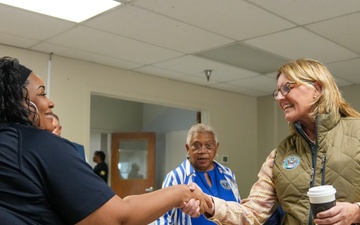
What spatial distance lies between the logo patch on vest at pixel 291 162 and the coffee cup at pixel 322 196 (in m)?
0.28

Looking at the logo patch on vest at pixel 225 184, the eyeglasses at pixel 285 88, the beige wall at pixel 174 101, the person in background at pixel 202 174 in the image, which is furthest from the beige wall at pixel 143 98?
the eyeglasses at pixel 285 88

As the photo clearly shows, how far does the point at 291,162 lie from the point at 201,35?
1998mm

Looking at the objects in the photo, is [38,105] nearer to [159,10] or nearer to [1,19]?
[159,10]

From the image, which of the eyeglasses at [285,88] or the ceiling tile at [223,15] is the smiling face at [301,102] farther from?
the ceiling tile at [223,15]

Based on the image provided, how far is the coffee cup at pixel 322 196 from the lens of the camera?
4.02 ft

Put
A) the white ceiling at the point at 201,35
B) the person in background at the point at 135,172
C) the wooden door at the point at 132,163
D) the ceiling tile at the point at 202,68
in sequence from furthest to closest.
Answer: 1. the person in background at the point at 135,172
2. the wooden door at the point at 132,163
3. the ceiling tile at the point at 202,68
4. the white ceiling at the point at 201,35

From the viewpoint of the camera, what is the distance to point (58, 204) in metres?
1.04

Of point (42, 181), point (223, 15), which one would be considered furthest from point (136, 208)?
point (223, 15)

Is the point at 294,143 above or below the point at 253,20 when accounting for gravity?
below

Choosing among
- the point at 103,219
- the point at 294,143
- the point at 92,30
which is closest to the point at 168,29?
the point at 92,30

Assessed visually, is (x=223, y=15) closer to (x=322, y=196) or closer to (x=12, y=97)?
(x=322, y=196)

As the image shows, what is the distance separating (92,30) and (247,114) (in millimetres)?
3486

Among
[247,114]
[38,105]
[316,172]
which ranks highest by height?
[247,114]

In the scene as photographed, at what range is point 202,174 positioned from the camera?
2.62m
